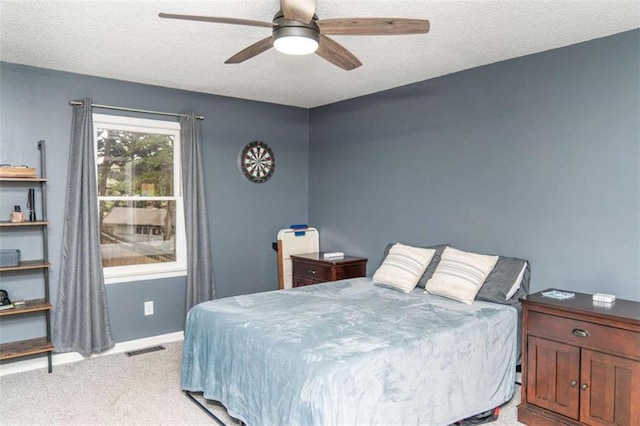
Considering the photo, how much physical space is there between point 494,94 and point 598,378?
225cm

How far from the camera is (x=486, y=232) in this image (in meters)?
3.71

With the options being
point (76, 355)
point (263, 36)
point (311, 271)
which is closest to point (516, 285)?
point (311, 271)

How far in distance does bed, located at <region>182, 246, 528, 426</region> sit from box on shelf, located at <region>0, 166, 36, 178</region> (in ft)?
5.92

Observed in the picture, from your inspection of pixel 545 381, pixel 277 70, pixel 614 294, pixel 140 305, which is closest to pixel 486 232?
pixel 614 294

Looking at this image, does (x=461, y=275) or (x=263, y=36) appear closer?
(x=263, y=36)

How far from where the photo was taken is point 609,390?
247 cm

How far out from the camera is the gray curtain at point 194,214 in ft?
14.6

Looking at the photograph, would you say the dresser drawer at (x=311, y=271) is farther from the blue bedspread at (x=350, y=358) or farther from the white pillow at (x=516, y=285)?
the white pillow at (x=516, y=285)

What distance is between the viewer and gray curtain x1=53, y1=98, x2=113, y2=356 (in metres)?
3.85

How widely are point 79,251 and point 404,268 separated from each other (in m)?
2.85

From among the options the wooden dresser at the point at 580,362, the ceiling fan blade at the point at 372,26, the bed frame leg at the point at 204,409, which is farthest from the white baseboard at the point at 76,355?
the ceiling fan blade at the point at 372,26

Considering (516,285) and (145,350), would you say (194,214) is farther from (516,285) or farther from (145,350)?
(516,285)

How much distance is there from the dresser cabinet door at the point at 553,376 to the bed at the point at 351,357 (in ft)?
0.62

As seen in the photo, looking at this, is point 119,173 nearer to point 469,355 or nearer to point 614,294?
point 469,355
